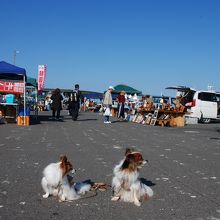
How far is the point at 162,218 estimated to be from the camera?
14.3 feet

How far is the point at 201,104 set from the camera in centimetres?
2342

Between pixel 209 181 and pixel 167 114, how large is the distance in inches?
549

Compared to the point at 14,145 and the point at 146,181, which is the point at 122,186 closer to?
the point at 146,181

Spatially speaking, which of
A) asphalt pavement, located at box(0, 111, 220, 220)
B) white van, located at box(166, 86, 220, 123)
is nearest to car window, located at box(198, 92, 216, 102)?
white van, located at box(166, 86, 220, 123)

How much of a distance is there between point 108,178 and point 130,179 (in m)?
1.66

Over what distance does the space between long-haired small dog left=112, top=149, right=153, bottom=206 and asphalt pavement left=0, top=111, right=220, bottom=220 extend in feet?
0.36

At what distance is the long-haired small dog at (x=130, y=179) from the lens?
483cm

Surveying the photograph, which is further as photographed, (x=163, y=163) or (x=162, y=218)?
(x=163, y=163)

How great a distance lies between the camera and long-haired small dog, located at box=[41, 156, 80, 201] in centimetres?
481

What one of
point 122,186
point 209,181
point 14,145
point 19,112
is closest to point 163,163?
point 209,181

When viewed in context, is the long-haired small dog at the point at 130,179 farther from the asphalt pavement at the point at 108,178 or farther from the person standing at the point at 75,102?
the person standing at the point at 75,102

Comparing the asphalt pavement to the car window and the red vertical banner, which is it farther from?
the red vertical banner

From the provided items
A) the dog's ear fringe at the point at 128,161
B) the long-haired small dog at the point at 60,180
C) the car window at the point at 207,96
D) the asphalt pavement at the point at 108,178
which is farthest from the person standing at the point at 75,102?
the dog's ear fringe at the point at 128,161

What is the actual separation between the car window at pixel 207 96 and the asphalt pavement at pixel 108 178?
40.2 ft
